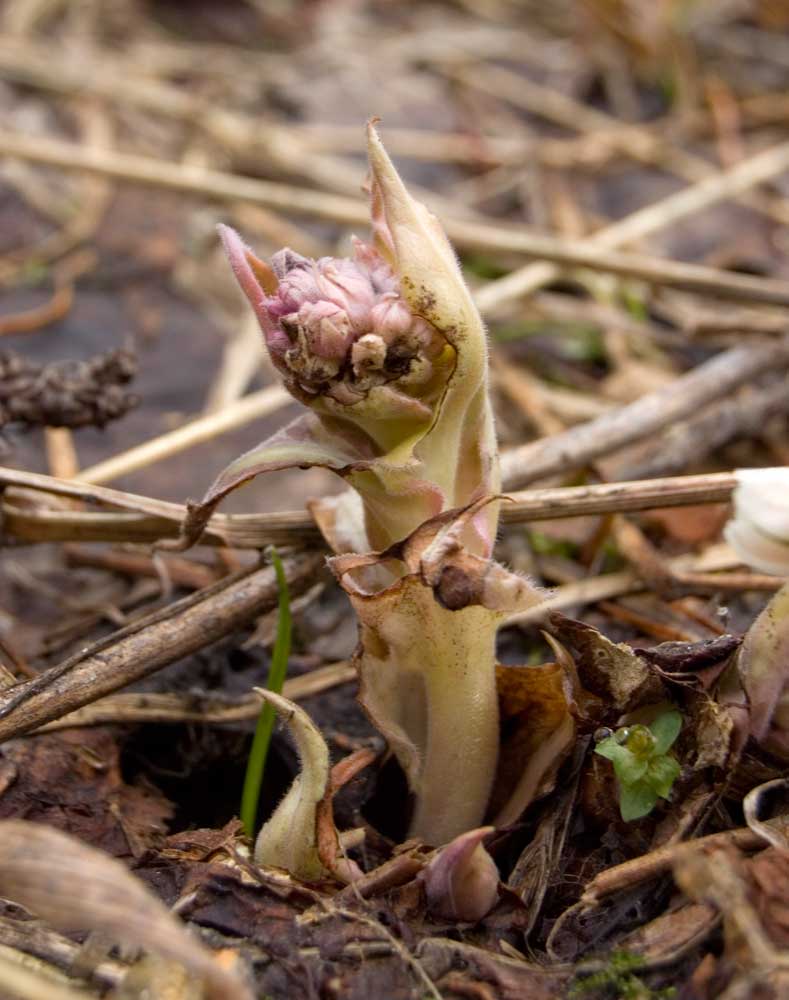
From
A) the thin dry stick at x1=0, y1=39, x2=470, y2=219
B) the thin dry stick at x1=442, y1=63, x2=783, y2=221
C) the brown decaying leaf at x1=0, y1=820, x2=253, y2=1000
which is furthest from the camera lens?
the thin dry stick at x1=442, y1=63, x2=783, y2=221

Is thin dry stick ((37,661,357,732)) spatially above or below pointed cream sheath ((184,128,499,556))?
below

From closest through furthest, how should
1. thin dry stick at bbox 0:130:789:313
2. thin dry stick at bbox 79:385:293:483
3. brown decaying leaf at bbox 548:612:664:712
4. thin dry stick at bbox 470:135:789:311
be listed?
brown decaying leaf at bbox 548:612:664:712, thin dry stick at bbox 79:385:293:483, thin dry stick at bbox 0:130:789:313, thin dry stick at bbox 470:135:789:311

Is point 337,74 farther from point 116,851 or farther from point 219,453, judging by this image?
point 116,851

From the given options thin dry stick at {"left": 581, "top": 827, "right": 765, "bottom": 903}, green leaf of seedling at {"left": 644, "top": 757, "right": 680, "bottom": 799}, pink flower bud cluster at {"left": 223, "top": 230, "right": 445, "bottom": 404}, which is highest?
pink flower bud cluster at {"left": 223, "top": 230, "right": 445, "bottom": 404}

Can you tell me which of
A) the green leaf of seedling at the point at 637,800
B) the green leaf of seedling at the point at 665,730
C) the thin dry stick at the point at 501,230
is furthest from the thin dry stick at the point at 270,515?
the thin dry stick at the point at 501,230

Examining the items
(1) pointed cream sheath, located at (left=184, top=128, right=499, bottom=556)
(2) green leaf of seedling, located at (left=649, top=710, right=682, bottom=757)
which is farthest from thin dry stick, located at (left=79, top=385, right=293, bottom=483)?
(2) green leaf of seedling, located at (left=649, top=710, right=682, bottom=757)

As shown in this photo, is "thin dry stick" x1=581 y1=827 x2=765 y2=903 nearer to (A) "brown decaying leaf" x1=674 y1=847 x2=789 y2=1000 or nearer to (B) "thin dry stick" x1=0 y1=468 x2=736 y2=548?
(A) "brown decaying leaf" x1=674 y1=847 x2=789 y2=1000

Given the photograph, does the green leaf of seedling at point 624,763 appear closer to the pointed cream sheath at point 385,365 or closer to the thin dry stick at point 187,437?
the pointed cream sheath at point 385,365
